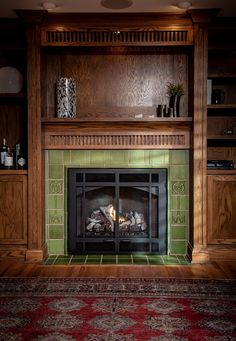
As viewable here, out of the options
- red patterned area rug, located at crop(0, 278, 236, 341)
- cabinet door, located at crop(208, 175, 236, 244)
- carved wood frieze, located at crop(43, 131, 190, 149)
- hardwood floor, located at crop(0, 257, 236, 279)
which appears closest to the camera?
red patterned area rug, located at crop(0, 278, 236, 341)

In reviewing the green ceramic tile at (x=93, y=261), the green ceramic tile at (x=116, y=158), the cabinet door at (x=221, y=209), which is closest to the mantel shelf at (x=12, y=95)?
the green ceramic tile at (x=116, y=158)

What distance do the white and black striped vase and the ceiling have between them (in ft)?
1.94

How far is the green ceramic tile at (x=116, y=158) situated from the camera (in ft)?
13.3

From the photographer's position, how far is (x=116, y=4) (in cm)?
347

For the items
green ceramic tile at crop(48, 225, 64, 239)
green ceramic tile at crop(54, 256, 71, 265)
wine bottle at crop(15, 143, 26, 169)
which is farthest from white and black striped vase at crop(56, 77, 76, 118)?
green ceramic tile at crop(54, 256, 71, 265)

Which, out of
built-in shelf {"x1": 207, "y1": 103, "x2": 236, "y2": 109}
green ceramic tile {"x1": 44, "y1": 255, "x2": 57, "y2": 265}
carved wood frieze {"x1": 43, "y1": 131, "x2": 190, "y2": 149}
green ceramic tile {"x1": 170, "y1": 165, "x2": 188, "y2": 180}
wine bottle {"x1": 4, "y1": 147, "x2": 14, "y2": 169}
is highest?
built-in shelf {"x1": 207, "y1": 103, "x2": 236, "y2": 109}

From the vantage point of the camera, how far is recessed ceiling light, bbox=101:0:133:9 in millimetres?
3416

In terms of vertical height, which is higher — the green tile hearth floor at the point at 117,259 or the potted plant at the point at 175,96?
the potted plant at the point at 175,96

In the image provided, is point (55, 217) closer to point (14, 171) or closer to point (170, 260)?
point (14, 171)

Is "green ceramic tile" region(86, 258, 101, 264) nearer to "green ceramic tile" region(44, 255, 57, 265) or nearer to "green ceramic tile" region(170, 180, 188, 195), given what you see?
"green ceramic tile" region(44, 255, 57, 265)

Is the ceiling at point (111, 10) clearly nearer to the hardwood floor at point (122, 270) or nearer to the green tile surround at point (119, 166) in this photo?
the green tile surround at point (119, 166)

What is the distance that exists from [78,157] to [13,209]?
29.1 inches

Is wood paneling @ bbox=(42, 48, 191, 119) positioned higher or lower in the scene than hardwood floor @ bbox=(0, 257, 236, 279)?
higher

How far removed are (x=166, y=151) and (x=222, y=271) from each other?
116 centimetres
